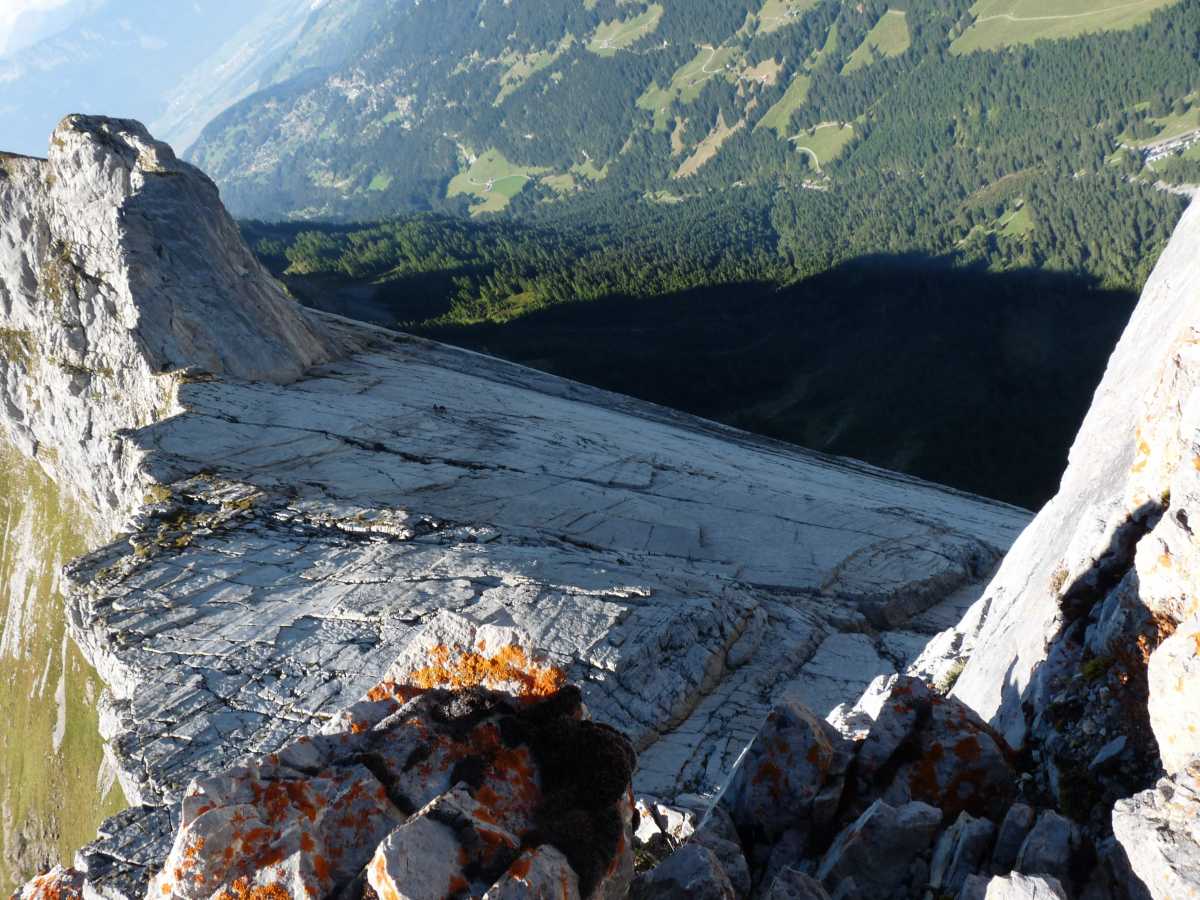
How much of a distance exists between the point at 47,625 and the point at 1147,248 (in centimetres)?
17827

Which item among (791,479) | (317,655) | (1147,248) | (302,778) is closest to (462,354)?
(791,479)

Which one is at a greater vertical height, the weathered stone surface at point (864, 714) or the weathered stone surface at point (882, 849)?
the weathered stone surface at point (882, 849)

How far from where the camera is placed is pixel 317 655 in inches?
884

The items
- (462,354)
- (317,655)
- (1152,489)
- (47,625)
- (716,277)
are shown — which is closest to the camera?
(1152,489)

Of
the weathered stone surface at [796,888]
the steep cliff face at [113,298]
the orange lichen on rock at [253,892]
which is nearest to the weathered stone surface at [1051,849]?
the weathered stone surface at [796,888]

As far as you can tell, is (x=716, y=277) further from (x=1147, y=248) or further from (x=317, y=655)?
(x=317, y=655)

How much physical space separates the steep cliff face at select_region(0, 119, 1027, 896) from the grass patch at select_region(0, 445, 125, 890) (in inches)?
149

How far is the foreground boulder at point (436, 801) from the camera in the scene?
9.30 metres

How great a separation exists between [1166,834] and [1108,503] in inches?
296

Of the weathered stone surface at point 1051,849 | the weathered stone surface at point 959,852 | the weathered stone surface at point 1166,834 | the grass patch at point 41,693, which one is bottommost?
the grass patch at point 41,693

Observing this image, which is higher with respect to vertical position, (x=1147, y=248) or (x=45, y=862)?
(x=45, y=862)

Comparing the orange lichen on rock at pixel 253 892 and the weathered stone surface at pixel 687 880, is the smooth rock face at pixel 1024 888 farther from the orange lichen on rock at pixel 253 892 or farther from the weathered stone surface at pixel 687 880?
the orange lichen on rock at pixel 253 892

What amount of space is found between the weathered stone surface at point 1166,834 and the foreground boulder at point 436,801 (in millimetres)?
5788

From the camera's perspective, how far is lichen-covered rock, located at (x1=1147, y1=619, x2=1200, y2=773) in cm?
984
